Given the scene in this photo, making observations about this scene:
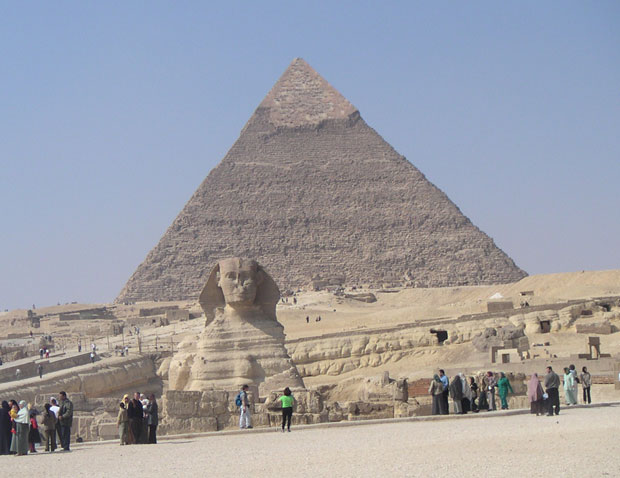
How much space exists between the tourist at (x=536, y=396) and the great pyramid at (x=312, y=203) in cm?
17211

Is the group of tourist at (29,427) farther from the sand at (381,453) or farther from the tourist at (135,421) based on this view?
the tourist at (135,421)

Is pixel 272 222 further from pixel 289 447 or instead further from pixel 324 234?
pixel 289 447

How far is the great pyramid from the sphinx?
554ft

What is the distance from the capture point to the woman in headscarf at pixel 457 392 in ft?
32.8

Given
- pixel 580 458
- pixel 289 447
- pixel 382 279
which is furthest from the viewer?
pixel 382 279

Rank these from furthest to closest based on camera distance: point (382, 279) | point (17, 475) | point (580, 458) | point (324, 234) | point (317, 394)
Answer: point (324, 234) < point (382, 279) < point (317, 394) < point (17, 475) < point (580, 458)

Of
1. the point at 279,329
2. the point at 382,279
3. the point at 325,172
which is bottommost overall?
the point at 279,329

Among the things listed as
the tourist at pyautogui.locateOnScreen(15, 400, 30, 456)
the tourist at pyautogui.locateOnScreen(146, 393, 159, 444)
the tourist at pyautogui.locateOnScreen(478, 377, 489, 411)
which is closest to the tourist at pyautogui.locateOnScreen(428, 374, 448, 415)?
the tourist at pyautogui.locateOnScreen(478, 377, 489, 411)

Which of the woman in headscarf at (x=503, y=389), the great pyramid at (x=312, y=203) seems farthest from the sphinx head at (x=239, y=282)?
the great pyramid at (x=312, y=203)

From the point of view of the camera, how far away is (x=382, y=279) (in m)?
173

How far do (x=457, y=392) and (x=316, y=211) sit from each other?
177792 millimetres

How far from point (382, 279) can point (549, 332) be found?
154m

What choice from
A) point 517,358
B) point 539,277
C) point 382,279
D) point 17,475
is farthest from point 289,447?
point 382,279

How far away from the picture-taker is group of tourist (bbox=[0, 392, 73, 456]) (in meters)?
8.79
